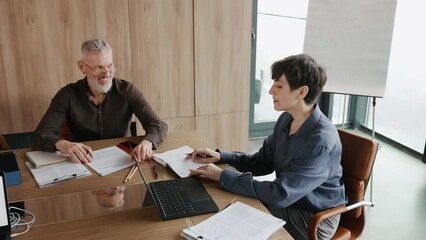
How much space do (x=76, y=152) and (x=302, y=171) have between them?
3.62ft

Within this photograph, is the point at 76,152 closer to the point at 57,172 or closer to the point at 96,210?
the point at 57,172

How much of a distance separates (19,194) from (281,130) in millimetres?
1210

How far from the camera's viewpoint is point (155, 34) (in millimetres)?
3074

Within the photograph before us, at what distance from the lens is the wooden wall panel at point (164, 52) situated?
3.02 metres

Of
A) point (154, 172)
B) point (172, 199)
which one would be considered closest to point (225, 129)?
point (154, 172)

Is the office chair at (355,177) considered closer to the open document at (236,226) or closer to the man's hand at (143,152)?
the open document at (236,226)

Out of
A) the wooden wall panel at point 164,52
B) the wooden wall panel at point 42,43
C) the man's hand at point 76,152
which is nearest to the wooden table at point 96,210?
the man's hand at point 76,152

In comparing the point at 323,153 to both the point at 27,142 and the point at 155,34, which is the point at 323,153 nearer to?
the point at 155,34

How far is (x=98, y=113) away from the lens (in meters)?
2.38

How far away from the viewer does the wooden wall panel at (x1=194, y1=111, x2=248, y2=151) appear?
136 inches

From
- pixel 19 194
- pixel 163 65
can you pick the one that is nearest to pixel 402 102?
pixel 163 65

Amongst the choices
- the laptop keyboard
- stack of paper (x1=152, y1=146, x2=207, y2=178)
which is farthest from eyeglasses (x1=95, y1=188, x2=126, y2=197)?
stack of paper (x1=152, y1=146, x2=207, y2=178)

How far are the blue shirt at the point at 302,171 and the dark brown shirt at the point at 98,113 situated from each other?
0.72 m

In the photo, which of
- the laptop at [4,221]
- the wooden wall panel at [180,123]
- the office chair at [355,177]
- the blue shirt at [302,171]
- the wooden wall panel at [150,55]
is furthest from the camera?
the wooden wall panel at [180,123]
